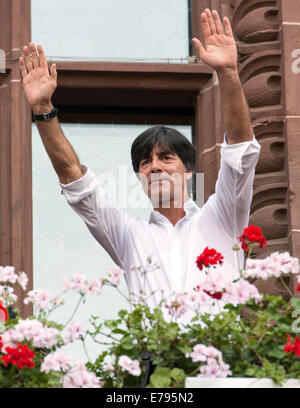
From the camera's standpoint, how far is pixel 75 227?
198 inches

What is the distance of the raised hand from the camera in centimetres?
375

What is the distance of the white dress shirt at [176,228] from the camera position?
3.76 m

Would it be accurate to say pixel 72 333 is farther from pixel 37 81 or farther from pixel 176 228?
pixel 37 81

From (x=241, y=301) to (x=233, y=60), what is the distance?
1029mm

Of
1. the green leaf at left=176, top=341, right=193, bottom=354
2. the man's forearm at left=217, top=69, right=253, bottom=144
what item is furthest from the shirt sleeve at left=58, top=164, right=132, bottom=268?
the green leaf at left=176, top=341, right=193, bottom=354

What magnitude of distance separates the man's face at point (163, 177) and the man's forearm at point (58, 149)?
224mm

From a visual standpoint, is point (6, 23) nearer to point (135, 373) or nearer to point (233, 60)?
point (233, 60)

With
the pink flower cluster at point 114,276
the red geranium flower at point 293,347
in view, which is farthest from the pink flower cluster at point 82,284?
the red geranium flower at point 293,347

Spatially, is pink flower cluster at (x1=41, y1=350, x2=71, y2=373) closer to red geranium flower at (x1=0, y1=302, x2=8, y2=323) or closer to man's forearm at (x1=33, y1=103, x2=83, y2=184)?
red geranium flower at (x1=0, y1=302, x2=8, y2=323)

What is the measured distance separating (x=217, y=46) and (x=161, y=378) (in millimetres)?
1336

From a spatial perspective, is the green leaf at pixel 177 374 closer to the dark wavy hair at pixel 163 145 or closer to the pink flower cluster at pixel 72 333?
the pink flower cluster at pixel 72 333

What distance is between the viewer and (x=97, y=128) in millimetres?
5168
